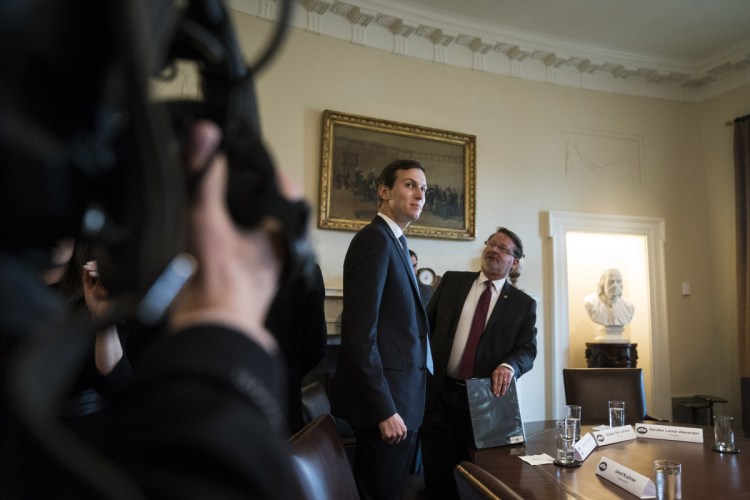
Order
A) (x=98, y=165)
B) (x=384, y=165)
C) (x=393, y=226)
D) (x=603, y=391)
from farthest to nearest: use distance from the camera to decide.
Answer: (x=384, y=165), (x=603, y=391), (x=393, y=226), (x=98, y=165)

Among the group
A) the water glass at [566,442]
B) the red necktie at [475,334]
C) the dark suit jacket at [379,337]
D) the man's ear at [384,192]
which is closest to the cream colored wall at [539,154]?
the red necktie at [475,334]

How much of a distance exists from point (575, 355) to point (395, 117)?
350cm

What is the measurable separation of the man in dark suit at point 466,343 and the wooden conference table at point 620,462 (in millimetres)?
502

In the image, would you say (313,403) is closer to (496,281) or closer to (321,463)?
(321,463)

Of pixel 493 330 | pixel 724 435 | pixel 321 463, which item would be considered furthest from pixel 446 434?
pixel 321 463

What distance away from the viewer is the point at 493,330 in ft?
8.84

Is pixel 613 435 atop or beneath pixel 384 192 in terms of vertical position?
beneath

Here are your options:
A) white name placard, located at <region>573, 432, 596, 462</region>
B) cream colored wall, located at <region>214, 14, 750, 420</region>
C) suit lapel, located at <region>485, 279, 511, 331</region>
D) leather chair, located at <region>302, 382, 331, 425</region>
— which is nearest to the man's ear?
leather chair, located at <region>302, 382, 331, 425</region>

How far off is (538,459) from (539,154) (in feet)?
13.4

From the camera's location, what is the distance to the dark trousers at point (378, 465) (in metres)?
1.81

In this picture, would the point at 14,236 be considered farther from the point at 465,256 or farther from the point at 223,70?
the point at 465,256

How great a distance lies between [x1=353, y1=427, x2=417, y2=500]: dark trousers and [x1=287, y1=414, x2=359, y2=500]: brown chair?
0.60 m

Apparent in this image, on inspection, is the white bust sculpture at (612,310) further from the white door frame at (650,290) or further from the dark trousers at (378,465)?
the dark trousers at (378,465)

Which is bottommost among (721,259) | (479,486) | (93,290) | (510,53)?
(479,486)
